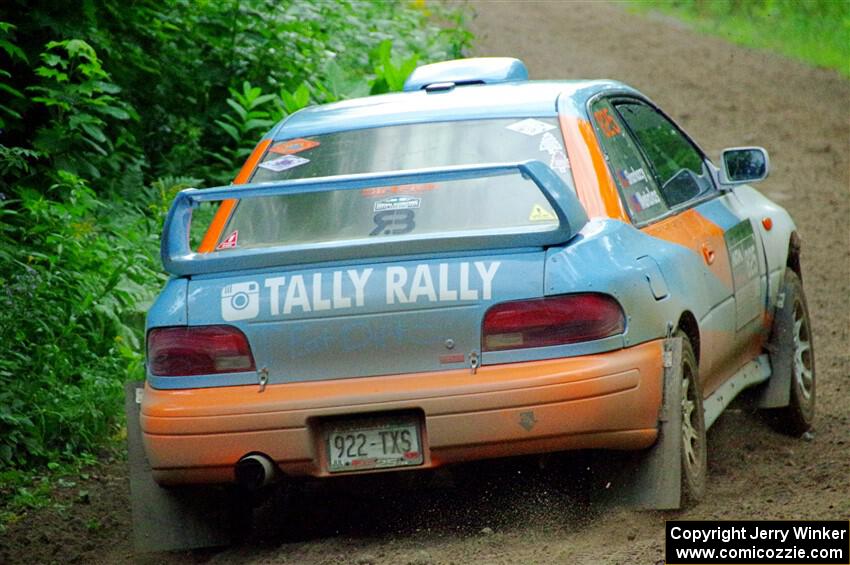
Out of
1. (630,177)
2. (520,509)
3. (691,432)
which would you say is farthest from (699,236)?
(520,509)

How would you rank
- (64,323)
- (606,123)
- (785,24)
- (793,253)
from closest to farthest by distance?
(606,123)
(793,253)
(64,323)
(785,24)

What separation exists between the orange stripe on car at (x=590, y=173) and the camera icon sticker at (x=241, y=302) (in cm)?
119

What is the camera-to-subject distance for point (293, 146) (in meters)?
5.81

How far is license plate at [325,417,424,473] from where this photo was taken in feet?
15.6

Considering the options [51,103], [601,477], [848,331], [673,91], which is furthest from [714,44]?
[601,477]

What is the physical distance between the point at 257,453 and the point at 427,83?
7.72ft

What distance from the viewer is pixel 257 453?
15.7 ft

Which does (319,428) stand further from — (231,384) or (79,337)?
(79,337)

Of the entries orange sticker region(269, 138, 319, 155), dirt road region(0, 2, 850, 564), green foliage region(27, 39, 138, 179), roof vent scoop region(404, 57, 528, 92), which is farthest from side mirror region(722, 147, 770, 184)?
green foliage region(27, 39, 138, 179)

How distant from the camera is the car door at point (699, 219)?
559 cm

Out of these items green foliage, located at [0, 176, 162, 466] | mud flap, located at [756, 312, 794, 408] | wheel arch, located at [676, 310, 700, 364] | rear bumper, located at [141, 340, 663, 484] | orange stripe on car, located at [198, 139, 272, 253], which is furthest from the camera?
green foliage, located at [0, 176, 162, 466]

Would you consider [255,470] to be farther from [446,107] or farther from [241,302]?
[446,107]

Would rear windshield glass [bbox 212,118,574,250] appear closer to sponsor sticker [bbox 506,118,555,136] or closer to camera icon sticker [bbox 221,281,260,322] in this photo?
sponsor sticker [bbox 506,118,555,136]

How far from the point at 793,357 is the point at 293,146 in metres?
2.59
